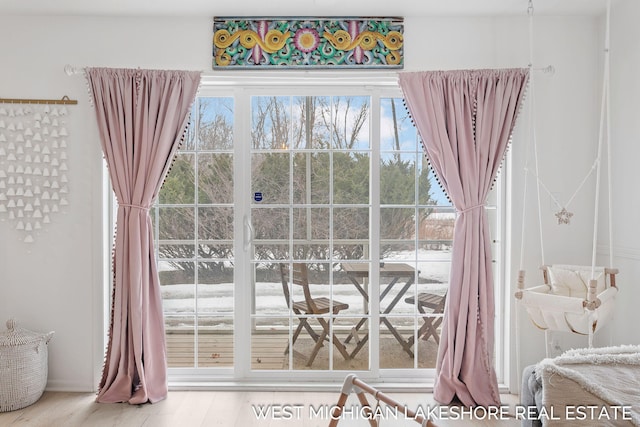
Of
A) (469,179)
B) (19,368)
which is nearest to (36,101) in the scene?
(19,368)

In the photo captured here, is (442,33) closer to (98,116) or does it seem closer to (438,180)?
(438,180)

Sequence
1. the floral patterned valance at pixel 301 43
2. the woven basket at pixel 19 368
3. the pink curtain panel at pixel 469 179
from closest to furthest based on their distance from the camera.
A: 1. the woven basket at pixel 19 368
2. the pink curtain panel at pixel 469 179
3. the floral patterned valance at pixel 301 43

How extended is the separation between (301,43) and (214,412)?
2406mm

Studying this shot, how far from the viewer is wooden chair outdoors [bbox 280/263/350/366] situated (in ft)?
10.7

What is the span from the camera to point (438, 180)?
3.07 metres

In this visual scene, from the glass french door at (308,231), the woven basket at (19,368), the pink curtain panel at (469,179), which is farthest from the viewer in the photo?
the glass french door at (308,231)

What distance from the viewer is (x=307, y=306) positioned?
3.27m

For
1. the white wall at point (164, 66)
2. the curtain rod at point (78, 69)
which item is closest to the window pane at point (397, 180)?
the white wall at point (164, 66)

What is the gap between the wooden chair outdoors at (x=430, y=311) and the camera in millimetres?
3264

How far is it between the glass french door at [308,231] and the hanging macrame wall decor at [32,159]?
0.70m

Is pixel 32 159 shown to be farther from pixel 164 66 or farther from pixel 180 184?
pixel 164 66

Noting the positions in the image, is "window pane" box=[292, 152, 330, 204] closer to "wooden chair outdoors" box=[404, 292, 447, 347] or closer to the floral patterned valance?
the floral patterned valance

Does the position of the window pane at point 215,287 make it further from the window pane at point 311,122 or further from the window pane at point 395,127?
the window pane at point 395,127

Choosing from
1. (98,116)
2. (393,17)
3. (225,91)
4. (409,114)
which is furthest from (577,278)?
(98,116)
